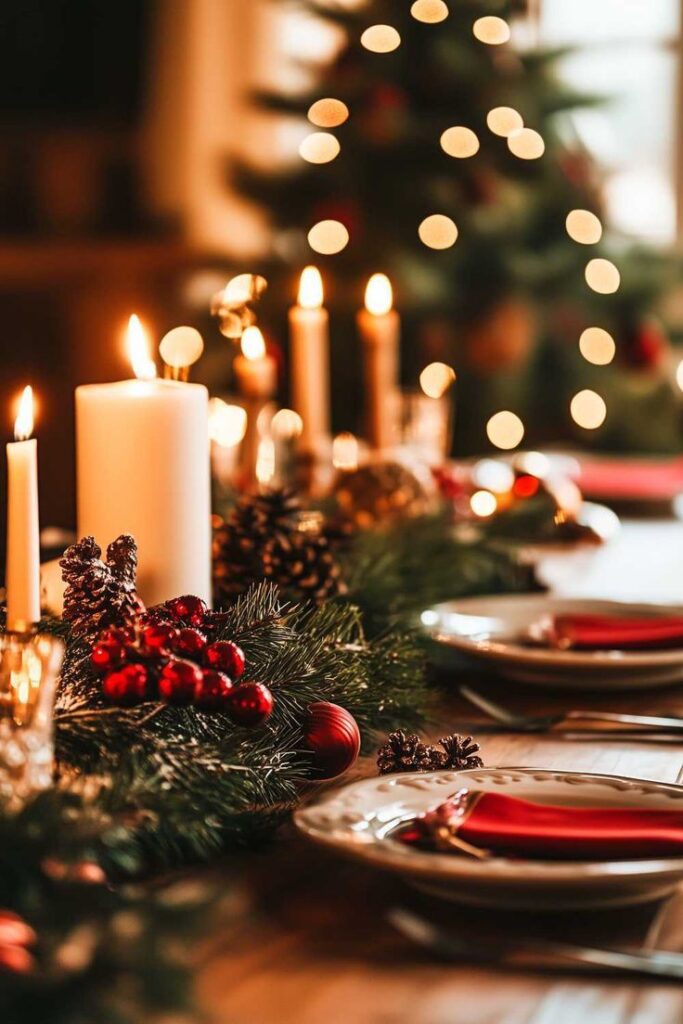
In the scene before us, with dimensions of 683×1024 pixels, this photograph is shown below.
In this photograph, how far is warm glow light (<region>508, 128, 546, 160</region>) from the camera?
10.7 feet

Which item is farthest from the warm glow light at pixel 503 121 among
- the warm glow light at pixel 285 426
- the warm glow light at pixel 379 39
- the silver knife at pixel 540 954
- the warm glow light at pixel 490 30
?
the silver knife at pixel 540 954

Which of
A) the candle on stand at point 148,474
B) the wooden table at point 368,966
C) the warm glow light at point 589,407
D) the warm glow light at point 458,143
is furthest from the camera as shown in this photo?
the warm glow light at point 589,407

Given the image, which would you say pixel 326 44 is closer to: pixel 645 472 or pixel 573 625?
pixel 645 472

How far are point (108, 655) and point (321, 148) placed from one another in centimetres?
274

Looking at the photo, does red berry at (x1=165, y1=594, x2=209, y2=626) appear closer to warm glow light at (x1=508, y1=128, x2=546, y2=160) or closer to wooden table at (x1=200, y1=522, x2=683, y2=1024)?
wooden table at (x1=200, y1=522, x2=683, y2=1024)

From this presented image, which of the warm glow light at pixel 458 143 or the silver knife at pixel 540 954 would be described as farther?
the warm glow light at pixel 458 143

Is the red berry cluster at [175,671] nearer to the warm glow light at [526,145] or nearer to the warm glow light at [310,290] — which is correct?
the warm glow light at [310,290]

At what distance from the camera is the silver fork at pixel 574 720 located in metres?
0.84

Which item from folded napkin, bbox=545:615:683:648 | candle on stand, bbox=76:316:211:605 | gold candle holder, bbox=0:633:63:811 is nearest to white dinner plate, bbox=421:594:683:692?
folded napkin, bbox=545:615:683:648

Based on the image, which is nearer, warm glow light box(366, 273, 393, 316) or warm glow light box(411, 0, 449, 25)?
warm glow light box(366, 273, 393, 316)

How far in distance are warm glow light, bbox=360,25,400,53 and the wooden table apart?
2.83 meters

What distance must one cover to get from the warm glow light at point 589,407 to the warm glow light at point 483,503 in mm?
2108

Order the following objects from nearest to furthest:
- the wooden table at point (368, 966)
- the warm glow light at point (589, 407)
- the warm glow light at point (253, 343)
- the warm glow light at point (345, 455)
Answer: the wooden table at point (368, 966) → the warm glow light at point (253, 343) → the warm glow light at point (345, 455) → the warm glow light at point (589, 407)

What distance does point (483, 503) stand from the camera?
1.48m
